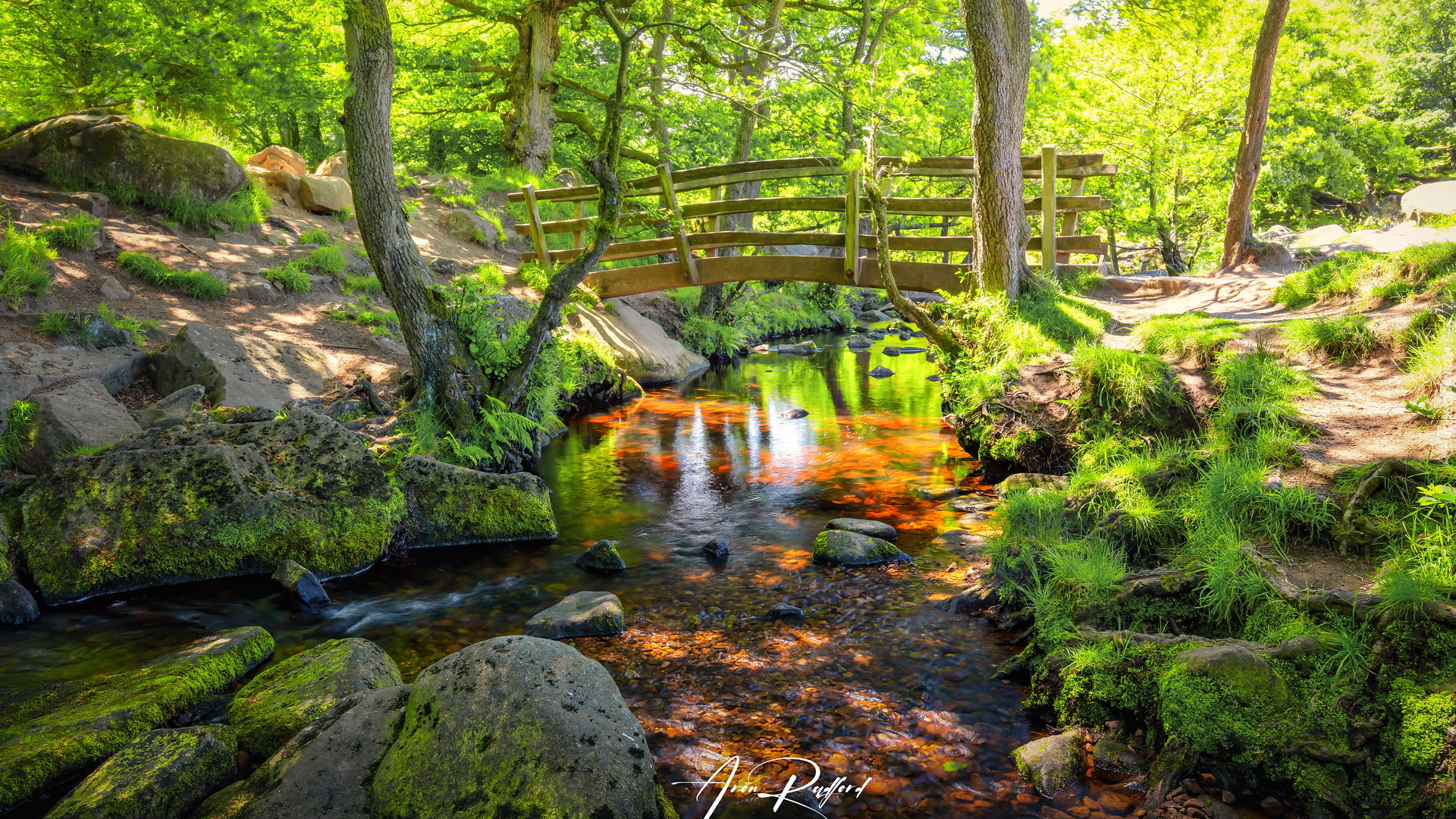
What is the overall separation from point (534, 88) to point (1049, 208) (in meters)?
12.7

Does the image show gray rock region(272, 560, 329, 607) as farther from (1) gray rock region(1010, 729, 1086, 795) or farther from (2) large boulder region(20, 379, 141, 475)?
(1) gray rock region(1010, 729, 1086, 795)

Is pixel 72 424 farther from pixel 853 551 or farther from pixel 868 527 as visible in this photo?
pixel 868 527

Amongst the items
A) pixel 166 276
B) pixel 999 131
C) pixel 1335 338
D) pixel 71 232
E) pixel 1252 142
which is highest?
pixel 1252 142

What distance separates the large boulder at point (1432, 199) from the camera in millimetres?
14078

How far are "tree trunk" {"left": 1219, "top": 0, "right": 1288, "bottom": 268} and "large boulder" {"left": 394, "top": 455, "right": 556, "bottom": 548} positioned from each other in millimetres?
11774

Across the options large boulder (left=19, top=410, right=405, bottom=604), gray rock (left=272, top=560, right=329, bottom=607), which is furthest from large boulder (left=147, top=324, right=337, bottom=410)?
gray rock (left=272, top=560, right=329, bottom=607)

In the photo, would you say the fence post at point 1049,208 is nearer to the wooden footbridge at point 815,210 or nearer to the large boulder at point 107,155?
Answer: the wooden footbridge at point 815,210

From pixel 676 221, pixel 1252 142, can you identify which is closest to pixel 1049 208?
pixel 1252 142

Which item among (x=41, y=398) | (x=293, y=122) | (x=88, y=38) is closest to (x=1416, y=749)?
(x=41, y=398)

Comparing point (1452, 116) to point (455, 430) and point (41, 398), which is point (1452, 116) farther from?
point (41, 398)

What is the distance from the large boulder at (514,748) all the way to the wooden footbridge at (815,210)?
7590 millimetres

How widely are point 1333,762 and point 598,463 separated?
7.87 m

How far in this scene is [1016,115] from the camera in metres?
9.16

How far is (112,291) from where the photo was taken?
947 centimetres
